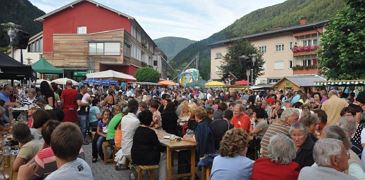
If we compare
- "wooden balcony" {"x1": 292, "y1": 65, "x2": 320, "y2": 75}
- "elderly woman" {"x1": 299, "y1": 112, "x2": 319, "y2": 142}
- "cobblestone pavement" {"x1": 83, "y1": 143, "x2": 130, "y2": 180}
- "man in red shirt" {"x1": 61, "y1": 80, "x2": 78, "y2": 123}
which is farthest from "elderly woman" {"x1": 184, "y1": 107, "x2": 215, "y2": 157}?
"wooden balcony" {"x1": 292, "y1": 65, "x2": 320, "y2": 75}

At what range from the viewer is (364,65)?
25891 mm

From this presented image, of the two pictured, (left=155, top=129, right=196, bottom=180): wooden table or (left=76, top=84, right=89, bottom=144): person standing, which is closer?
(left=155, top=129, right=196, bottom=180): wooden table

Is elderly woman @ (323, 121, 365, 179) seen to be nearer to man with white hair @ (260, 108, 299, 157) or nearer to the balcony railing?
man with white hair @ (260, 108, 299, 157)

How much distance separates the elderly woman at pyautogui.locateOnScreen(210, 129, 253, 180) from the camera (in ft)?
15.5

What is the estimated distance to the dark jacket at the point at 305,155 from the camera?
4.75m

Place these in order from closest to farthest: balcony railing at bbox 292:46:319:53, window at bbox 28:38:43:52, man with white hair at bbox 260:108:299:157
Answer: man with white hair at bbox 260:108:299:157 → balcony railing at bbox 292:46:319:53 → window at bbox 28:38:43:52

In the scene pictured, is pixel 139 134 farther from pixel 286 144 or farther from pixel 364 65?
pixel 364 65

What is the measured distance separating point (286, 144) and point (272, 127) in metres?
2.48

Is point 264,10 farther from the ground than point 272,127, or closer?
farther from the ground

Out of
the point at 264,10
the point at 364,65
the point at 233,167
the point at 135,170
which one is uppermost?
the point at 264,10

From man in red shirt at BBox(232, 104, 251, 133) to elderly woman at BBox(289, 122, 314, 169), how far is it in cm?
399

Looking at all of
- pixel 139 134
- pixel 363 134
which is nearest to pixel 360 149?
pixel 363 134

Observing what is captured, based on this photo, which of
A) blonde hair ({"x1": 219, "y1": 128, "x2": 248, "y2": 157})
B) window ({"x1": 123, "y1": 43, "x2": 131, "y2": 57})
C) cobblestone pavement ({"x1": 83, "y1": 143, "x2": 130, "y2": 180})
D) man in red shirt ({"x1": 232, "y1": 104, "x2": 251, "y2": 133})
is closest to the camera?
blonde hair ({"x1": 219, "y1": 128, "x2": 248, "y2": 157})

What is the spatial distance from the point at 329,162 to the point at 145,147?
14.5 ft
